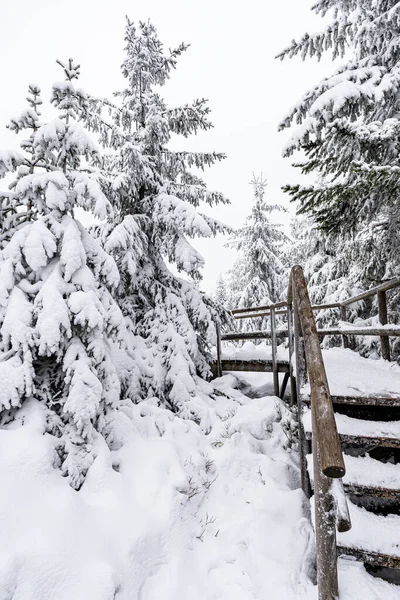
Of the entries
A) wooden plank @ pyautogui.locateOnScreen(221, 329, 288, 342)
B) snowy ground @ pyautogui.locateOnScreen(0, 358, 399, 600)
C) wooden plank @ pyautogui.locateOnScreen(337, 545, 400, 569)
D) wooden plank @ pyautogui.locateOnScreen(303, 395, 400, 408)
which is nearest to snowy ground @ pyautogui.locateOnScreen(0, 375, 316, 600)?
snowy ground @ pyautogui.locateOnScreen(0, 358, 399, 600)

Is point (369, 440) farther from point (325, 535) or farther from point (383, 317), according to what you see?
point (383, 317)

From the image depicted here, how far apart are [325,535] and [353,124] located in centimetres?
476

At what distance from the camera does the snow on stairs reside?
250cm

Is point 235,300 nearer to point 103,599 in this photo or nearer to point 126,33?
point 126,33

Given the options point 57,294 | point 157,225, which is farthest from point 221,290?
point 57,294

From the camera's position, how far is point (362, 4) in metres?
6.51

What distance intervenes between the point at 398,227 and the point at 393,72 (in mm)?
2499

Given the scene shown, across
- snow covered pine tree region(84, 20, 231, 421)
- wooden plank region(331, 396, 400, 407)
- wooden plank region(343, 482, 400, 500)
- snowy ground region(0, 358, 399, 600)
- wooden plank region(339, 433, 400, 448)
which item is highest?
snow covered pine tree region(84, 20, 231, 421)

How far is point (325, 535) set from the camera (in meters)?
2.21

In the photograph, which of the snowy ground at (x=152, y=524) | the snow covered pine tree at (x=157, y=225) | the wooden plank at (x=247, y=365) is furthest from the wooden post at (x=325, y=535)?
the wooden plank at (x=247, y=365)

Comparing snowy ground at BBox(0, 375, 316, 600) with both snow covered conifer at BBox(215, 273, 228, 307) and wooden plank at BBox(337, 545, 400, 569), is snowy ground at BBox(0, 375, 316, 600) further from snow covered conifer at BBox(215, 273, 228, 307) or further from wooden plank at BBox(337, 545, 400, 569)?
snow covered conifer at BBox(215, 273, 228, 307)

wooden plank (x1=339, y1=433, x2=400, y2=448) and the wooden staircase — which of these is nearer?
the wooden staircase

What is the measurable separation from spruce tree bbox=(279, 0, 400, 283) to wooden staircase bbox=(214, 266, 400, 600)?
1.54 metres

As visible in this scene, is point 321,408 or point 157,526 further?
point 157,526
